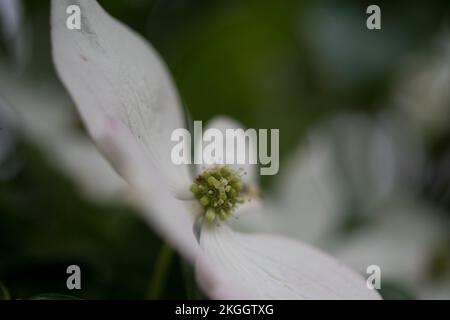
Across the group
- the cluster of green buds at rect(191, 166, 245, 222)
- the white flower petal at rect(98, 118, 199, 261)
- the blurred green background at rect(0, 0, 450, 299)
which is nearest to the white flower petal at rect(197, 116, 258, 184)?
the cluster of green buds at rect(191, 166, 245, 222)

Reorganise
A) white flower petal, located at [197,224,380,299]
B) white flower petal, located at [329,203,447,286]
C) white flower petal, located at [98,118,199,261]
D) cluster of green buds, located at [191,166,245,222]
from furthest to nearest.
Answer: white flower petal, located at [329,203,447,286]
cluster of green buds, located at [191,166,245,222]
white flower petal, located at [197,224,380,299]
white flower petal, located at [98,118,199,261]

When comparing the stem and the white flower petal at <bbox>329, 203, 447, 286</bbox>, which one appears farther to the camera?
the white flower petal at <bbox>329, 203, 447, 286</bbox>

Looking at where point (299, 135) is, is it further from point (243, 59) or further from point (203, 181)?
point (203, 181)

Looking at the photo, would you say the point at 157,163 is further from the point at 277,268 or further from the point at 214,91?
the point at 214,91

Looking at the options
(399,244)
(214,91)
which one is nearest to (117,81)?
(214,91)

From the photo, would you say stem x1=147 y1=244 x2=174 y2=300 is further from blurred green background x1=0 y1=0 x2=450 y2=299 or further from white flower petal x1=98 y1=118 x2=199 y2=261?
white flower petal x1=98 y1=118 x2=199 y2=261

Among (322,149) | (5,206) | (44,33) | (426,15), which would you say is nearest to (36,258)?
(5,206)
